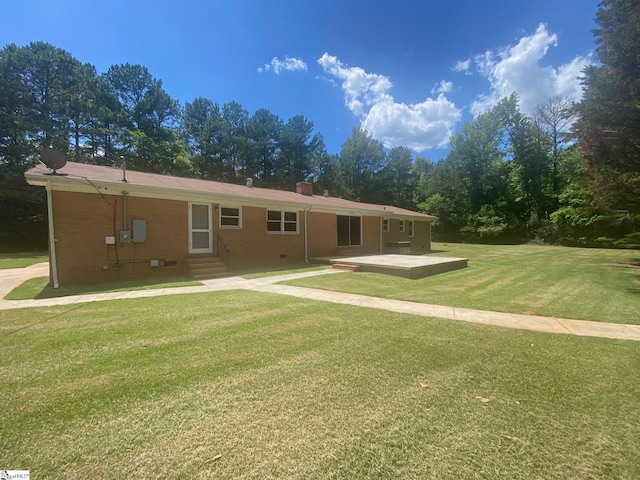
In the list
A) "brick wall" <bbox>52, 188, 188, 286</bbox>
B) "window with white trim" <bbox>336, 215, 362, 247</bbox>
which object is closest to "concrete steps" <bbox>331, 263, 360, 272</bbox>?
"window with white trim" <bbox>336, 215, 362, 247</bbox>

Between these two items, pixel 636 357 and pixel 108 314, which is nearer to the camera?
pixel 636 357

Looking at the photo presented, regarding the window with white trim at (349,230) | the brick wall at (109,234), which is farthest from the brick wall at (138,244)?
the window with white trim at (349,230)

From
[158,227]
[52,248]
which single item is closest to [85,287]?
[52,248]

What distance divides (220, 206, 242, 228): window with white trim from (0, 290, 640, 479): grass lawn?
6.92m

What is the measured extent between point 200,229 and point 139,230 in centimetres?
198

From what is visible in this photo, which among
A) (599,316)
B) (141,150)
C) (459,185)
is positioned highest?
(141,150)

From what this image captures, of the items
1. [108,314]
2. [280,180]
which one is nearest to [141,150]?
[280,180]

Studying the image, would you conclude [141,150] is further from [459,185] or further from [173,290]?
[459,185]

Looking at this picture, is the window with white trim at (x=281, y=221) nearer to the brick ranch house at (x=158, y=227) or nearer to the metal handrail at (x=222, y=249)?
the brick ranch house at (x=158, y=227)

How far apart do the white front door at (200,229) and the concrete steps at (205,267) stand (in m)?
0.35

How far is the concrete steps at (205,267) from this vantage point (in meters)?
9.52

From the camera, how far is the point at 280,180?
37.3 meters

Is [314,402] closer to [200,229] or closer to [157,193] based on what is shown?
[157,193]

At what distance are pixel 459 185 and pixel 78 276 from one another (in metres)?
38.4
